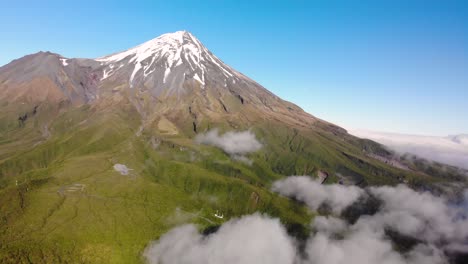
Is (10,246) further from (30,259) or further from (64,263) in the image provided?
(64,263)

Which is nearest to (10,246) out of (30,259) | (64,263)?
(30,259)
